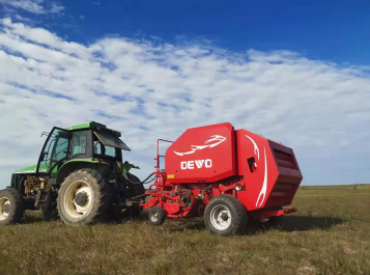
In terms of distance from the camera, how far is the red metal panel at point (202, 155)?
741 centimetres

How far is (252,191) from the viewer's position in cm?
709

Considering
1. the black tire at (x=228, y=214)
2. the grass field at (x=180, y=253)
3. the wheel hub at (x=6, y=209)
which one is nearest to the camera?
the grass field at (x=180, y=253)

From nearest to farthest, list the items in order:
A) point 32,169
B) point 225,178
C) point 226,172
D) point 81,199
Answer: point 226,172 → point 225,178 → point 81,199 → point 32,169

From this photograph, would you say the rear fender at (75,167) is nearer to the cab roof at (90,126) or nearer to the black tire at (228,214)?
the cab roof at (90,126)

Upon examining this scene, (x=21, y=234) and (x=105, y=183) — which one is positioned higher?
(x=105, y=183)

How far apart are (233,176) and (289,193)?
5.51ft

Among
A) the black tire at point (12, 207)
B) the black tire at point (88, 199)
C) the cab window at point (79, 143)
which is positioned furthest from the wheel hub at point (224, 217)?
the black tire at point (12, 207)

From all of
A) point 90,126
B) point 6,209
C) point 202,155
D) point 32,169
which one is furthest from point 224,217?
point 6,209

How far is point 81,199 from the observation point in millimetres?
8625

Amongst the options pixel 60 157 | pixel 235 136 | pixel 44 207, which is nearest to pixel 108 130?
pixel 60 157

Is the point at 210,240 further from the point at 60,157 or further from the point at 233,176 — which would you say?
the point at 60,157

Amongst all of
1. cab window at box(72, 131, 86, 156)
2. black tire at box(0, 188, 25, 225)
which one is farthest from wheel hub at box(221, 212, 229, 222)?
black tire at box(0, 188, 25, 225)

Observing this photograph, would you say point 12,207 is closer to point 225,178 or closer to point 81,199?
point 81,199

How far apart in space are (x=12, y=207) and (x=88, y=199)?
9.12ft
